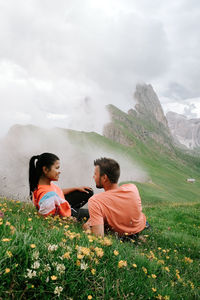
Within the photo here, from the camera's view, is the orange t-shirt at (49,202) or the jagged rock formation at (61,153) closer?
the orange t-shirt at (49,202)

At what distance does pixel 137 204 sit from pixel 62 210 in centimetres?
211

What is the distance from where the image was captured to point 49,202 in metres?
5.56

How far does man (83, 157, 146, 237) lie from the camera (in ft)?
17.1

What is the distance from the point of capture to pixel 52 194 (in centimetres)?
570

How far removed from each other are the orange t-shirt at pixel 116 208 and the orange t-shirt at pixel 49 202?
1034 millimetres

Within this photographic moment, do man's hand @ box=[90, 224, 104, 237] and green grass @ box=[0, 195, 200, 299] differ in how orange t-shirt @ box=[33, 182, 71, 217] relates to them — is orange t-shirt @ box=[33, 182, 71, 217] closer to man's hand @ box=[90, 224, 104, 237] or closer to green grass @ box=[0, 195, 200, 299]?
man's hand @ box=[90, 224, 104, 237]

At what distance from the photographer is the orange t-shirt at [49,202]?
5.55 m

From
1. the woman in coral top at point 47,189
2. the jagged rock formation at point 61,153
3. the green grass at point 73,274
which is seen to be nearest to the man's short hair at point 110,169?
the woman in coral top at point 47,189

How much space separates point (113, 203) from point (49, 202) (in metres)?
1.69

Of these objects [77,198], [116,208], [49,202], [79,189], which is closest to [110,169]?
[116,208]

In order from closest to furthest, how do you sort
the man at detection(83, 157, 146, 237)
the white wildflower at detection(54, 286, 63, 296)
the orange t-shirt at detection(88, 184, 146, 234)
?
1. the white wildflower at detection(54, 286, 63, 296)
2. the orange t-shirt at detection(88, 184, 146, 234)
3. the man at detection(83, 157, 146, 237)

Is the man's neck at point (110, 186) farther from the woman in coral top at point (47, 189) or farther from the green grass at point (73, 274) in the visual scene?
the green grass at point (73, 274)

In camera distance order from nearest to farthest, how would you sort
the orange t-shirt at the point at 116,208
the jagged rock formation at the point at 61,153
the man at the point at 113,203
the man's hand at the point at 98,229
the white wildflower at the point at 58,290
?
the white wildflower at the point at 58,290 → the man's hand at the point at 98,229 → the orange t-shirt at the point at 116,208 → the man at the point at 113,203 → the jagged rock formation at the point at 61,153

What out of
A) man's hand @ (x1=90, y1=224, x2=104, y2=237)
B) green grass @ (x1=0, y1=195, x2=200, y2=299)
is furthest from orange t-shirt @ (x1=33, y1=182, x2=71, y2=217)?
green grass @ (x1=0, y1=195, x2=200, y2=299)
